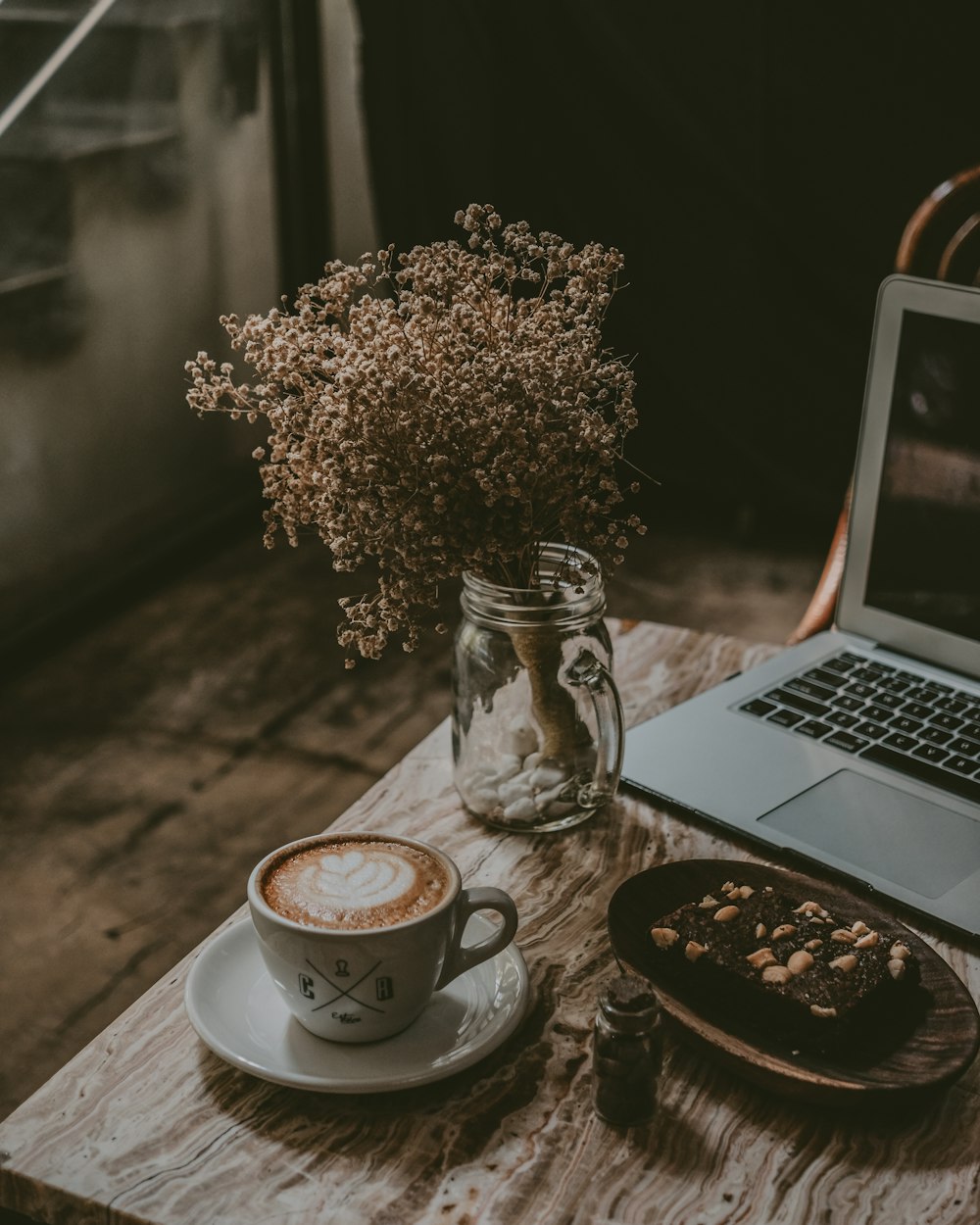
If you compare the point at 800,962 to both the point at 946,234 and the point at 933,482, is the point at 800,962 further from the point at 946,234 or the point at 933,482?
the point at 946,234

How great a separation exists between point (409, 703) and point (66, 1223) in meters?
1.82

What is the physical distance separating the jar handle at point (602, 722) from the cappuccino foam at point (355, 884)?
20 centimetres

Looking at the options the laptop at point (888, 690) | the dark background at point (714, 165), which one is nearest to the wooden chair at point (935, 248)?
the laptop at point (888, 690)

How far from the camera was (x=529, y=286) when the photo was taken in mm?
2928

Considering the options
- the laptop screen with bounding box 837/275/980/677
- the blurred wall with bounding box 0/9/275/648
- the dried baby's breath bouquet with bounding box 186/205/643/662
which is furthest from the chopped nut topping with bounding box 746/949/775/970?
the blurred wall with bounding box 0/9/275/648

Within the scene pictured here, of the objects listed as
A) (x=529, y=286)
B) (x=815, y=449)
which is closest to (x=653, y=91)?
(x=529, y=286)

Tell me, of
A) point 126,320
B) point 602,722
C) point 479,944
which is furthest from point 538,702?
point 126,320

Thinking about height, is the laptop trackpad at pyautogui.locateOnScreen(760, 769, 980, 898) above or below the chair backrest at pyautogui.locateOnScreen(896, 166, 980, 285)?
below

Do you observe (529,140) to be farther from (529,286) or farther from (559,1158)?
(559,1158)

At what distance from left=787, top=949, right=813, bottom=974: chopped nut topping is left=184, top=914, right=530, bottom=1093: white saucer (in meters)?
0.16

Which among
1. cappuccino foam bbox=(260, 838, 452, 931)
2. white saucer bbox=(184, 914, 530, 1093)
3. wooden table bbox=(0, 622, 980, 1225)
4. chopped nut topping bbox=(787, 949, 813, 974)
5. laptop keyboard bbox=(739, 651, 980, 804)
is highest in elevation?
cappuccino foam bbox=(260, 838, 452, 931)

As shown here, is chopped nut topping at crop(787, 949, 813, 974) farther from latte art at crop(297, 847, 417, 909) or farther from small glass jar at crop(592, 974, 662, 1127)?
latte art at crop(297, 847, 417, 909)

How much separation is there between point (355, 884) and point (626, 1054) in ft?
0.61

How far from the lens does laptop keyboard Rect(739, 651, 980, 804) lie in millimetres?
1019
